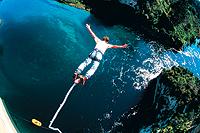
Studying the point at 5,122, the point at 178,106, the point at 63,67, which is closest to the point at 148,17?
the point at 63,67

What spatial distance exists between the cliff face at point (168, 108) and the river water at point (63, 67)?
1.22 m

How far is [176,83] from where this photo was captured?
39594 mm

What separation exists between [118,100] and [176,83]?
652cm

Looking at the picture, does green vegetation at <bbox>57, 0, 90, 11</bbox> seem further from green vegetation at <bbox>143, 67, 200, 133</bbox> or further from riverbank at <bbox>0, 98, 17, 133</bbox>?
riverbank at <bbox>0, 98, 17, 133</bbox>

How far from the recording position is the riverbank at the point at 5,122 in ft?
85.2

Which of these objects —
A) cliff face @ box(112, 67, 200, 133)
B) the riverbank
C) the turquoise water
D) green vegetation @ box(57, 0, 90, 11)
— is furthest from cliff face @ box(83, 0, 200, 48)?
the riverbank

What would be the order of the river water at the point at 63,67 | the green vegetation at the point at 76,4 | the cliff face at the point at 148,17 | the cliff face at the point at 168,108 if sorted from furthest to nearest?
the cliff face at the point at 148,17 < the green vegetation at the point at 76,4 < the cliff face at the point at 168,108 < the river water at the point at 63,67

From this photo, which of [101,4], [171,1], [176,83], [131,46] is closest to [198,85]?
[176,83]

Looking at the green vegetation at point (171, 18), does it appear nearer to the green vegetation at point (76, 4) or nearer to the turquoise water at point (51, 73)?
the green vegetation at point (76, 4)

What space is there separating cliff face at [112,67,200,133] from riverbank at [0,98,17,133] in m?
9.94

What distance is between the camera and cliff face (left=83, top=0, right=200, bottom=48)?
222 feet

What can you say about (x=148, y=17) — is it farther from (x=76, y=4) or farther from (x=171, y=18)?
(x=76, y=4)

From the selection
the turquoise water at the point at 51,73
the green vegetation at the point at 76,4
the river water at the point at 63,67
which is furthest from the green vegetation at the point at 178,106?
the green vegetation at the point at 76,4

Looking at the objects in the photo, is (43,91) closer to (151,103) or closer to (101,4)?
(151,103)
